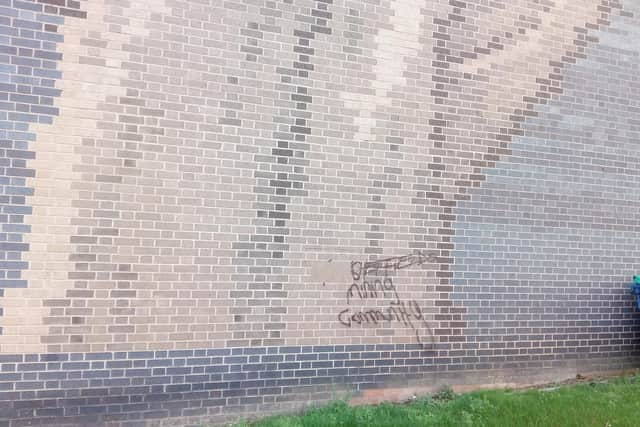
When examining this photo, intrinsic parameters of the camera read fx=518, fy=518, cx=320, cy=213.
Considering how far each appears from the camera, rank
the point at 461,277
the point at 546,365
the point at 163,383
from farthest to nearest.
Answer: the point at 546,365 → the point at 461,277 → the point at 163,383

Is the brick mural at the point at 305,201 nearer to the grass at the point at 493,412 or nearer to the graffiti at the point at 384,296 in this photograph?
the graffiti at the point at 384,296

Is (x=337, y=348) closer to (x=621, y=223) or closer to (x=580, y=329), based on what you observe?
(x=580, y=329)

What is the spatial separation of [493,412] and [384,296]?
150 centimetres

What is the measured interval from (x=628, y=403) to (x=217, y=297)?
430 centimetres

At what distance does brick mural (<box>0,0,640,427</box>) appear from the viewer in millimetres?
4367

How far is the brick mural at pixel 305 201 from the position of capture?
4.37 metres

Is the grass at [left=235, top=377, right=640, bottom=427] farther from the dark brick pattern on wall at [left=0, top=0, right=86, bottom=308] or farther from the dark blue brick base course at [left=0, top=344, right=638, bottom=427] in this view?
the dark brick pattern on wall at [left=0, top=0, right=86, bottom=308]

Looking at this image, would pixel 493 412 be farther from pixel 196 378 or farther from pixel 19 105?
pixel 19 105

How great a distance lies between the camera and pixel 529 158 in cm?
613

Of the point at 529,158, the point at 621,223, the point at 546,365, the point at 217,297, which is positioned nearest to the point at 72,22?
the point at 217,297

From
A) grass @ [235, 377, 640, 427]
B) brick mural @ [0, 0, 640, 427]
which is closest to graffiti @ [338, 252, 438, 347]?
brick mural @ [0, 0, 640, 427]

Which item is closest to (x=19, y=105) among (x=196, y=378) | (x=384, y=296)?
(x=196, y=378)

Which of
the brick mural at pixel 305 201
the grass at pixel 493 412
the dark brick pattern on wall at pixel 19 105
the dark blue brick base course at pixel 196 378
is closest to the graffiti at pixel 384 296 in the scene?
the brick mural at pixel 305 201

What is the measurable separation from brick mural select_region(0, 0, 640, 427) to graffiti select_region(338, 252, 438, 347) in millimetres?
22
